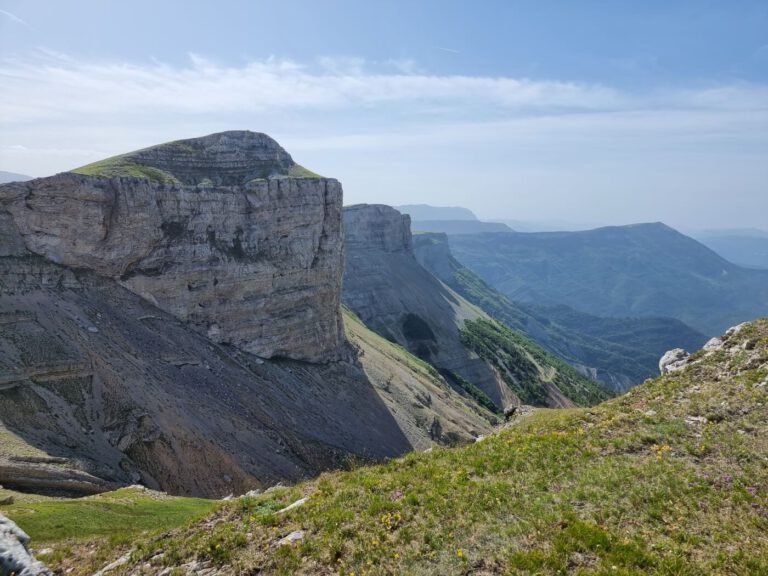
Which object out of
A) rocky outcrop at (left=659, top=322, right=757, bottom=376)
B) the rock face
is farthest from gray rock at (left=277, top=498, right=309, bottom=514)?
the rock face

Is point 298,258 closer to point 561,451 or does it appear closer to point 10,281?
point 10,281

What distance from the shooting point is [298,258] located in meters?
68.4

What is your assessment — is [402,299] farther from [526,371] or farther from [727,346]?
[727,346]

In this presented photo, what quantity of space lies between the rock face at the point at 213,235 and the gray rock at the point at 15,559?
43472 millimetres

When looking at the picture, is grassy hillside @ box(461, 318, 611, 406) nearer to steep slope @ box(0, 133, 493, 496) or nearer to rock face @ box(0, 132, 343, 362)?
steep slope @ box(0, 133, 493, 496)

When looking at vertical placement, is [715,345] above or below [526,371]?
above

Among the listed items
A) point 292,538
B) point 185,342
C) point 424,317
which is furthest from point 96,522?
point 424,317

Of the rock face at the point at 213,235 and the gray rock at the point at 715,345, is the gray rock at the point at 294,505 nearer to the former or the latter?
the gray rock at the point at 715,345

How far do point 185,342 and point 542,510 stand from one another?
4949 centimetres

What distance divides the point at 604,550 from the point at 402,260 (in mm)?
153675

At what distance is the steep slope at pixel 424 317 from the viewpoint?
125625mm

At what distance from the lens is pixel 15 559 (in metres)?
11.6

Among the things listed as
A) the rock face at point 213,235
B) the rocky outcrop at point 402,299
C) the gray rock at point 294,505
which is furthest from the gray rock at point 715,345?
the rocky outcrop at point 402,299

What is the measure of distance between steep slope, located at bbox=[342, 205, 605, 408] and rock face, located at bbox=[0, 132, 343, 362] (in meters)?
54.6
